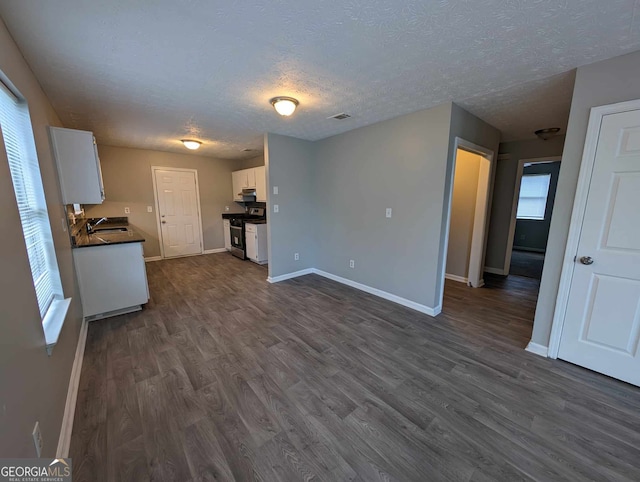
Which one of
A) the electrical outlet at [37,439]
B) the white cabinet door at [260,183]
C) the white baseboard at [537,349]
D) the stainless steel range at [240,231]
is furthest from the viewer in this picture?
the stainless steel range at [240,231]

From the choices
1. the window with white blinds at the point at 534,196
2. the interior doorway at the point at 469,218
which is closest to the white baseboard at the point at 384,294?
the interior doorway at the point at 469,218

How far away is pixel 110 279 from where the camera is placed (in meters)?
2.94

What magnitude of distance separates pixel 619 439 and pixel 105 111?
5.41 meters

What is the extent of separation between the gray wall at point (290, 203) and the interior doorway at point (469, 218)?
7.88 feet

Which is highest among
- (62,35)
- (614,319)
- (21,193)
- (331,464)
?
(62,35)

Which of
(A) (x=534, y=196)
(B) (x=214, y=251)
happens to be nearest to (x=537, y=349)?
(A) (x=534, y=196)

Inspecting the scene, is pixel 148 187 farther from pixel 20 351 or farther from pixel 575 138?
pixel 575 138

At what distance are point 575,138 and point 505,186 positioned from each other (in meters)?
2.73

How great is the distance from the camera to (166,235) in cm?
571

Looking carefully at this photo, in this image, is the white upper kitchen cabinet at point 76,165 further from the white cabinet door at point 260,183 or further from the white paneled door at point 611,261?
the white paneled door at point 611,261

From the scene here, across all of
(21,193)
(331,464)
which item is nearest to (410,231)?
(331,464)

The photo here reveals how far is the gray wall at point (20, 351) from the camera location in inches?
37.3

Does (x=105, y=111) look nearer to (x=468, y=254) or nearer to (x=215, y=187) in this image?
(x=215, y=187)

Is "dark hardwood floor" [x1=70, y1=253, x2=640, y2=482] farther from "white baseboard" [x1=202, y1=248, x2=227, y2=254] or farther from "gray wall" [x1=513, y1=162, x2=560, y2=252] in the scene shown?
"gray wall" [x1=513, y1=162, x2=560, y2=252]
